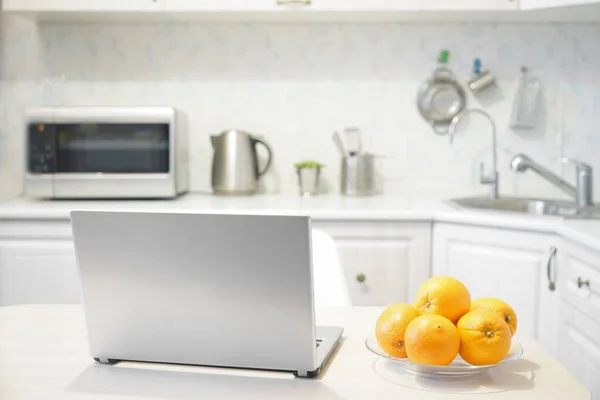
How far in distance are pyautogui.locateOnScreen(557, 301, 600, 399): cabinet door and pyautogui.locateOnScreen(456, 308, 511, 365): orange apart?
115cm

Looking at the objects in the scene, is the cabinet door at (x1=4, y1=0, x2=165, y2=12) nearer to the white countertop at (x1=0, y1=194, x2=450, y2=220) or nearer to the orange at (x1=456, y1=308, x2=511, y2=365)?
the white countertop at (x1=0, y1=194, x2=450, y2=220)

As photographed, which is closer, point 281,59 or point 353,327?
point 353,327

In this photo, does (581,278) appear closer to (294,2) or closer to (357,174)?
(357,174)

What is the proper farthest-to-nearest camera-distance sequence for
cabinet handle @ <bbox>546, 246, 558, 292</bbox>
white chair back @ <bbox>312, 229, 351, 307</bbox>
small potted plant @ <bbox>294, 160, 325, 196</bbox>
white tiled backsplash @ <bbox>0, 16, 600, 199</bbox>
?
1. white tiled backsplash @ <bbox>0, 16, 600, 199</bbox>
2. small potted plant @ <bbox>294, 160, 325, 196</bbox>
3. cabinet handle @ <bbox>546, 246, 558, 292</bbox>
4. white chair back @ <bbox>312, 229, 351, 307</bbox>

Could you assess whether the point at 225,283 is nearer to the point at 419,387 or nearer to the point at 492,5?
the point at 419,387

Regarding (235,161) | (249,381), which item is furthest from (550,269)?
(249,381)

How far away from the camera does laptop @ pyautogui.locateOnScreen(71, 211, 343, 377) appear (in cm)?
107

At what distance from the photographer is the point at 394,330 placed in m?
1.15

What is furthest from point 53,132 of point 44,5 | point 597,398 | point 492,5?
point 597,398

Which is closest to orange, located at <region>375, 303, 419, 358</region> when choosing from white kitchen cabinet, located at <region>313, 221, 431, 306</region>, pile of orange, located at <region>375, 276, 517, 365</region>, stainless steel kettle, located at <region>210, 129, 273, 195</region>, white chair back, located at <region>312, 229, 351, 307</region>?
pile of orange, located at <region>375, 276, 517, 365</region>

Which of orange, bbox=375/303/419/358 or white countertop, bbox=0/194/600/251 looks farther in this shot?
white countertop, bbox=0/194/600/251

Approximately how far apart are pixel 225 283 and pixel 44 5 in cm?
219

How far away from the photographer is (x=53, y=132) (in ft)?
9.48

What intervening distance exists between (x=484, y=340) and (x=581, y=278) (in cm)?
127
